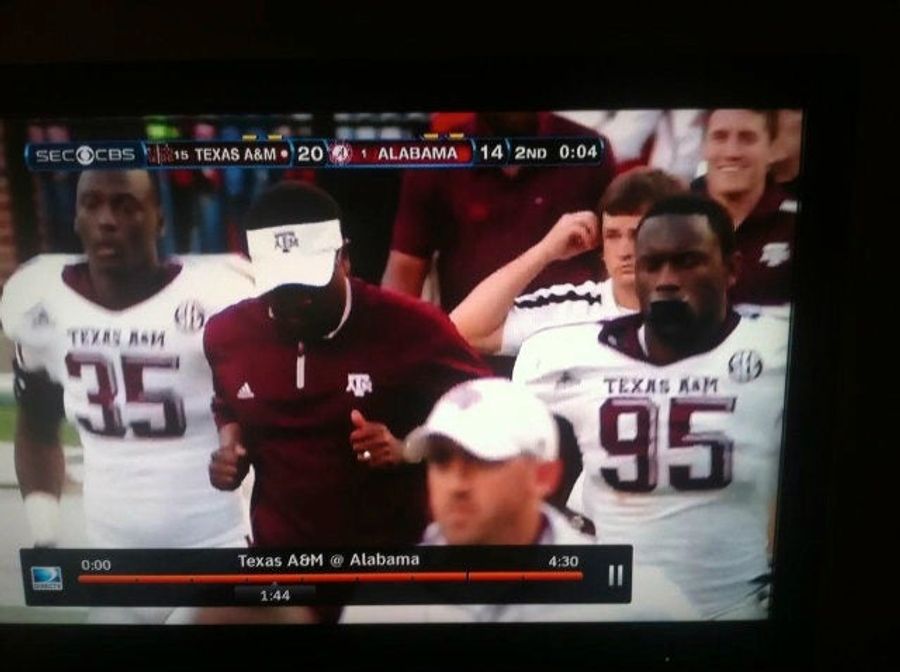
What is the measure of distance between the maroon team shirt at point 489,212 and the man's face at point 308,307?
8 cm

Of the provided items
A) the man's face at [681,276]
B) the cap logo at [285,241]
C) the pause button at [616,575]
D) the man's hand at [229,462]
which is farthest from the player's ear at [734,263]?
the man's hand at [229,462]

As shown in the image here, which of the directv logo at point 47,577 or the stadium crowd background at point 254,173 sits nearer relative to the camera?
the stadium crowd background at point 254,173

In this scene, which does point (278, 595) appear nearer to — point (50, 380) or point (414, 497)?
point (414, 497)

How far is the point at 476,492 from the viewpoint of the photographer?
1240 mm

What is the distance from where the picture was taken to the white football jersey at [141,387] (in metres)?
1.20

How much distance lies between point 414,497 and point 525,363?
20 centimetres

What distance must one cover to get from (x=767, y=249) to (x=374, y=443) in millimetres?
472

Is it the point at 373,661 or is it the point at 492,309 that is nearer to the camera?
the point at 492,309

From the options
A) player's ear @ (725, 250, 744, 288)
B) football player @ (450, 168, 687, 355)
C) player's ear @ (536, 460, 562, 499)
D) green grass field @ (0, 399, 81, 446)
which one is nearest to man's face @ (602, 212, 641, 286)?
football player @ (450, 168, 687, 355)

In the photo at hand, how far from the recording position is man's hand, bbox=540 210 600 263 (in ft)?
3.87

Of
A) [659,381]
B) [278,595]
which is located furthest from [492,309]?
[278,595]

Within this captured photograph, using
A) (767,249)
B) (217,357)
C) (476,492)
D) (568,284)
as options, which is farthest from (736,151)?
(217,357)

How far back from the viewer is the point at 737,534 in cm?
126

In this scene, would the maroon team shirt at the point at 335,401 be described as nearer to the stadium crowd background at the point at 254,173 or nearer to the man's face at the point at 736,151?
the stadium crowd background at the point at 254,173
